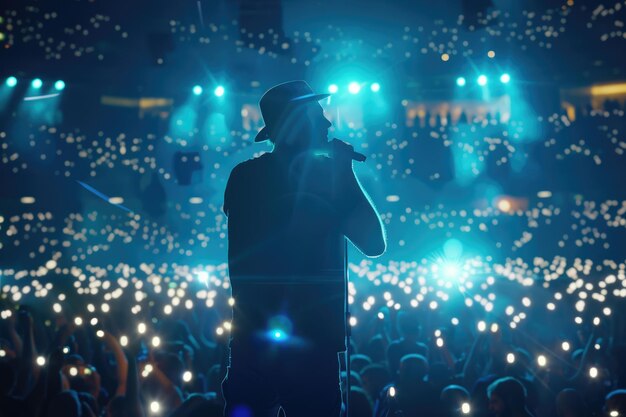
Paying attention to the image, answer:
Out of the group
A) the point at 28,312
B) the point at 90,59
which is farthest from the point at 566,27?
the point at 28,312

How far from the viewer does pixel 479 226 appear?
667 inches

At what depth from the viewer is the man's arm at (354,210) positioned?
6.50ft

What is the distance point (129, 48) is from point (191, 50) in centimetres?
246

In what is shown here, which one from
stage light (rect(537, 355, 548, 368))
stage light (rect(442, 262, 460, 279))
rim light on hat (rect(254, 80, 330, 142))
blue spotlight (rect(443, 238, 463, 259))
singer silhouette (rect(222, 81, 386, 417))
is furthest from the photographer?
blue spotlight (rect(443, 238, 463, 259))

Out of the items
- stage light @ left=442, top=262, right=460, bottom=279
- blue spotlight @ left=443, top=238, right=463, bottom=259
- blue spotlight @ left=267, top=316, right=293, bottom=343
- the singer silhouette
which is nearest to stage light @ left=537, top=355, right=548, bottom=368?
the singer silhouette

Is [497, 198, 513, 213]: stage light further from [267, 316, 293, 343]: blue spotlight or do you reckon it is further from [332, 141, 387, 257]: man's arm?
[267, 316, 293, 343]: blue spotlight

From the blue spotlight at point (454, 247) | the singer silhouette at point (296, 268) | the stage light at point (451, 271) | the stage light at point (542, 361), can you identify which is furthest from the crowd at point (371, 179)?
the singer silhouette at point (296, 268)

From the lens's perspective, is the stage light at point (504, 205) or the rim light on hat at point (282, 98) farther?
the stage light at point (504, 205)

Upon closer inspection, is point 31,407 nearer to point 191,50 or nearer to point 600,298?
point 600,298

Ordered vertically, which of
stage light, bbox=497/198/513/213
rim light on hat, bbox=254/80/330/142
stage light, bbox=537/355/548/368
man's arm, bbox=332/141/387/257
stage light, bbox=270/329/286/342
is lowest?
stage light, bbox=537/355/548/368

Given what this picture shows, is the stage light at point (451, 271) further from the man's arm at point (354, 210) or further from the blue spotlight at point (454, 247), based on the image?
the man's arm at point (354, 210)

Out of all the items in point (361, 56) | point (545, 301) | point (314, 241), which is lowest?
point (545, 301)

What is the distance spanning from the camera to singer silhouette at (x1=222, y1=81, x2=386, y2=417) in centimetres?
195

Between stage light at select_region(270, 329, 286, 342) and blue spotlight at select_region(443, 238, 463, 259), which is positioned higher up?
stage light at select_region(270, 329, 286, 342)
